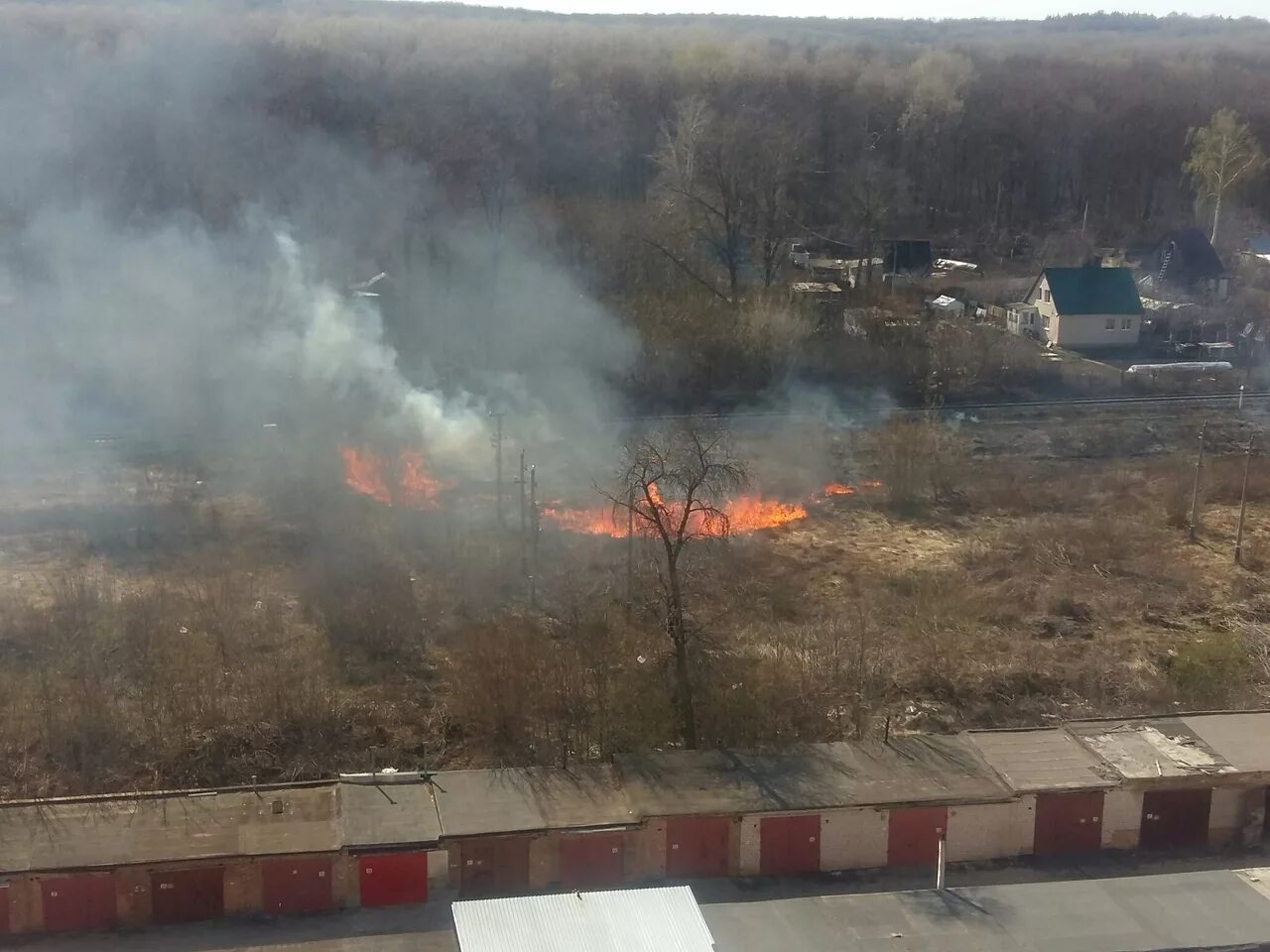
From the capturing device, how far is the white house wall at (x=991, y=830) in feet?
36.6

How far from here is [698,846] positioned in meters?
10.8

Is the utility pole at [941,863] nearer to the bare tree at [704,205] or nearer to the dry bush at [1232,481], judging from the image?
the dry bush at [1232,481]

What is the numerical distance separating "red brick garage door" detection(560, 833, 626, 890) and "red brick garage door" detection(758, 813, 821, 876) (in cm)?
131

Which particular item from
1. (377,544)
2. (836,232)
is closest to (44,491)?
(377,544)

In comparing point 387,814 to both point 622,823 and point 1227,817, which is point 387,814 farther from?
point 1227,817

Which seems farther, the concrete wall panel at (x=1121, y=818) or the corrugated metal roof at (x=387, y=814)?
the concrete wall panel at (x=1121, y=818)

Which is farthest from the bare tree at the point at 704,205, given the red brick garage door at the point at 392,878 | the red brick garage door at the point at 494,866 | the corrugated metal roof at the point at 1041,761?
the red brick garage door at the point at 392,878

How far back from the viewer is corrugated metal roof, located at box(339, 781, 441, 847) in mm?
10336

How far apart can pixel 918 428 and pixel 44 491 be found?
1590 centimetres

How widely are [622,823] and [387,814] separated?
6.87ft

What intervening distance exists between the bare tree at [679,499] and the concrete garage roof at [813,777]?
129 centimetres

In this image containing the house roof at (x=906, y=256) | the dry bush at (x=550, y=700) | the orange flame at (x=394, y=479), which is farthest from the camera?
the house roof at (x=906, y=256)

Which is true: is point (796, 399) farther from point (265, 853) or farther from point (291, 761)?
point (265, 853)

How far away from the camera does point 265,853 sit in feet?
33.0
